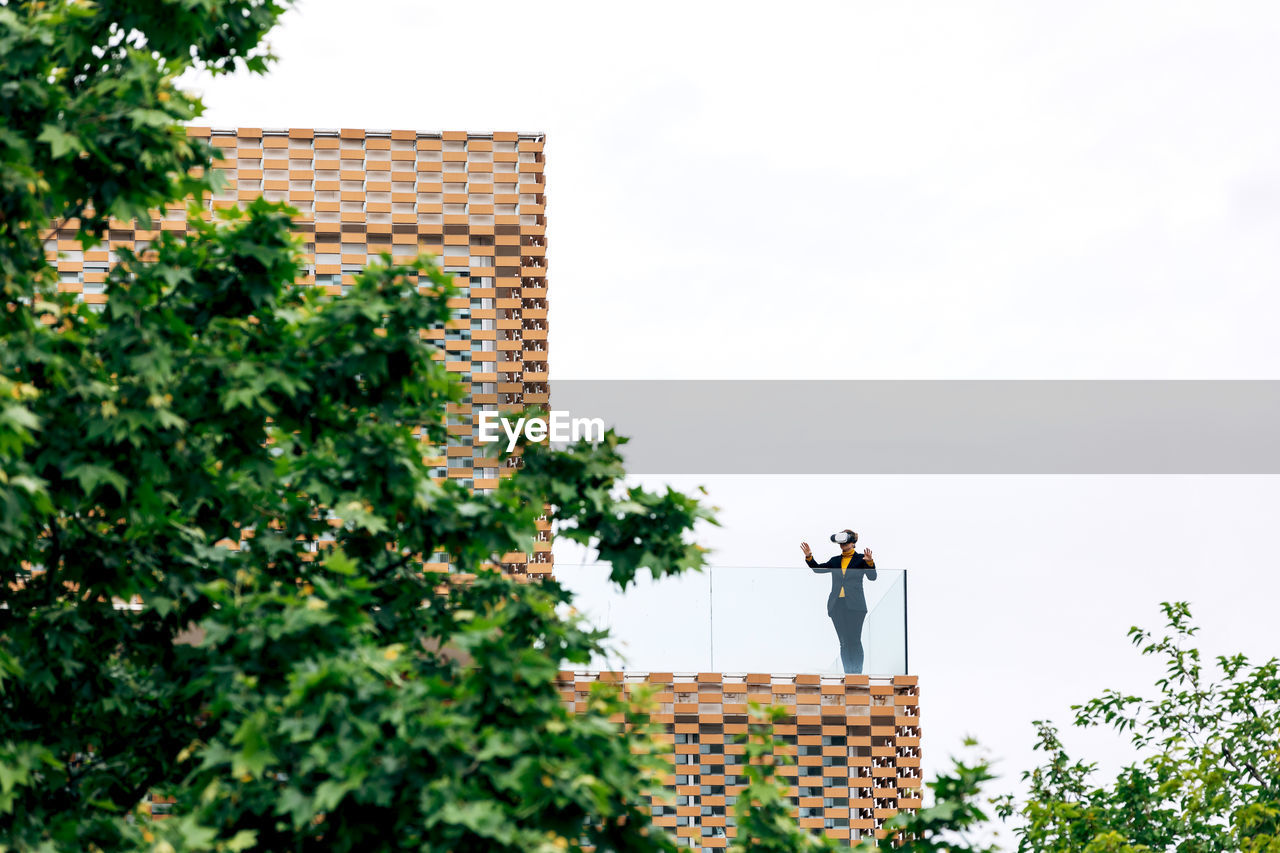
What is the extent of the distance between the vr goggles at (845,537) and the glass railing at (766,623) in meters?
0.30

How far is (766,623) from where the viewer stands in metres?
16.0

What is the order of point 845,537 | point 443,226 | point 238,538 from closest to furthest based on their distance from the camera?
1. point 238,538
2. point 845,537
3. point 443,226

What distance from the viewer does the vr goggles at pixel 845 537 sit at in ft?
51.9

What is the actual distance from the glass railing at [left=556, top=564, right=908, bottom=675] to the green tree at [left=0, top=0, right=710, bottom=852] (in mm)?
6887

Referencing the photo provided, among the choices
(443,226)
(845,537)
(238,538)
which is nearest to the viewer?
(238,538)

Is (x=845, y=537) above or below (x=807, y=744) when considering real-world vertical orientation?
above

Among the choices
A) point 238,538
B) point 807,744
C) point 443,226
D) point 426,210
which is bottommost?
point 807,744

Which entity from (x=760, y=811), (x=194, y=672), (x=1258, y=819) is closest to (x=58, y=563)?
(x=194, y=672)

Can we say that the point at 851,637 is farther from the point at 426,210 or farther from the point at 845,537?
the point at 426,210

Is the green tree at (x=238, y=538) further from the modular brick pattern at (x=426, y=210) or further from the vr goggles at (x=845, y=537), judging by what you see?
the modular brick pattern at (x=426, y=210)

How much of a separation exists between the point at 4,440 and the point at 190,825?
67.8 inches

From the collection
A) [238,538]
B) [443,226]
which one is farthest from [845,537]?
[238,538]

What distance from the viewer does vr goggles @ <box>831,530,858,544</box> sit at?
15.8 meters

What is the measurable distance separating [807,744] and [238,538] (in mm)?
8527
